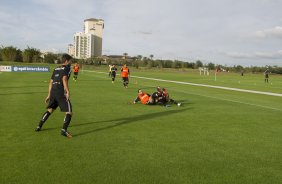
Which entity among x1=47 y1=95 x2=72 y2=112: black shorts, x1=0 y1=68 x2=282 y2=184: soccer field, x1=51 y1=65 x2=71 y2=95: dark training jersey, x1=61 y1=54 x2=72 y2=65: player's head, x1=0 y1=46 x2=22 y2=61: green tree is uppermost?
x1=0 y1=46 x2=22 y2=61: green tree

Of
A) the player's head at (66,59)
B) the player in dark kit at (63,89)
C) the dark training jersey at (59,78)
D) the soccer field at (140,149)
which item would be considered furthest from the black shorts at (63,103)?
the player's head at (66,59)

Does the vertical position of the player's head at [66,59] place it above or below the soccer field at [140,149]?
above

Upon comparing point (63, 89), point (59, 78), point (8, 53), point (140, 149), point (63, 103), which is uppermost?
point (8, 53)

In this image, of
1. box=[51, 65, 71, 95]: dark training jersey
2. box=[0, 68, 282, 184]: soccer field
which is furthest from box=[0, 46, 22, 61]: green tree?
box=[51, 65, 71, 95]: dark training jersey

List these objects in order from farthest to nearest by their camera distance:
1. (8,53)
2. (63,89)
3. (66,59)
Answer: (8,53)
(63,89)
(66,59)

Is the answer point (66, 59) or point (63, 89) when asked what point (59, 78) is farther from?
point (66, 59)

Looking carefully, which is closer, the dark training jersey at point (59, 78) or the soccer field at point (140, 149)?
the soccer field at point (140, 149)

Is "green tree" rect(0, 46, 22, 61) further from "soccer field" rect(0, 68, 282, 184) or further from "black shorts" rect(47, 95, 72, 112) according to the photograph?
"black shorts" rect(47, 95, 72, 112)

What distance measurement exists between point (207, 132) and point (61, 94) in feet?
13.5

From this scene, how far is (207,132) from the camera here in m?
9.00

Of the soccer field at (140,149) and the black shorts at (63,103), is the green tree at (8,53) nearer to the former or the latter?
the soccer field at (140,149)

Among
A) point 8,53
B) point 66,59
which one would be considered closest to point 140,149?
point 66,59

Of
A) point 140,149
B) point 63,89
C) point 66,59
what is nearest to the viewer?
point 140,149

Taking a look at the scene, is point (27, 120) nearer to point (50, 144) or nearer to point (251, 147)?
point (50, 144)
